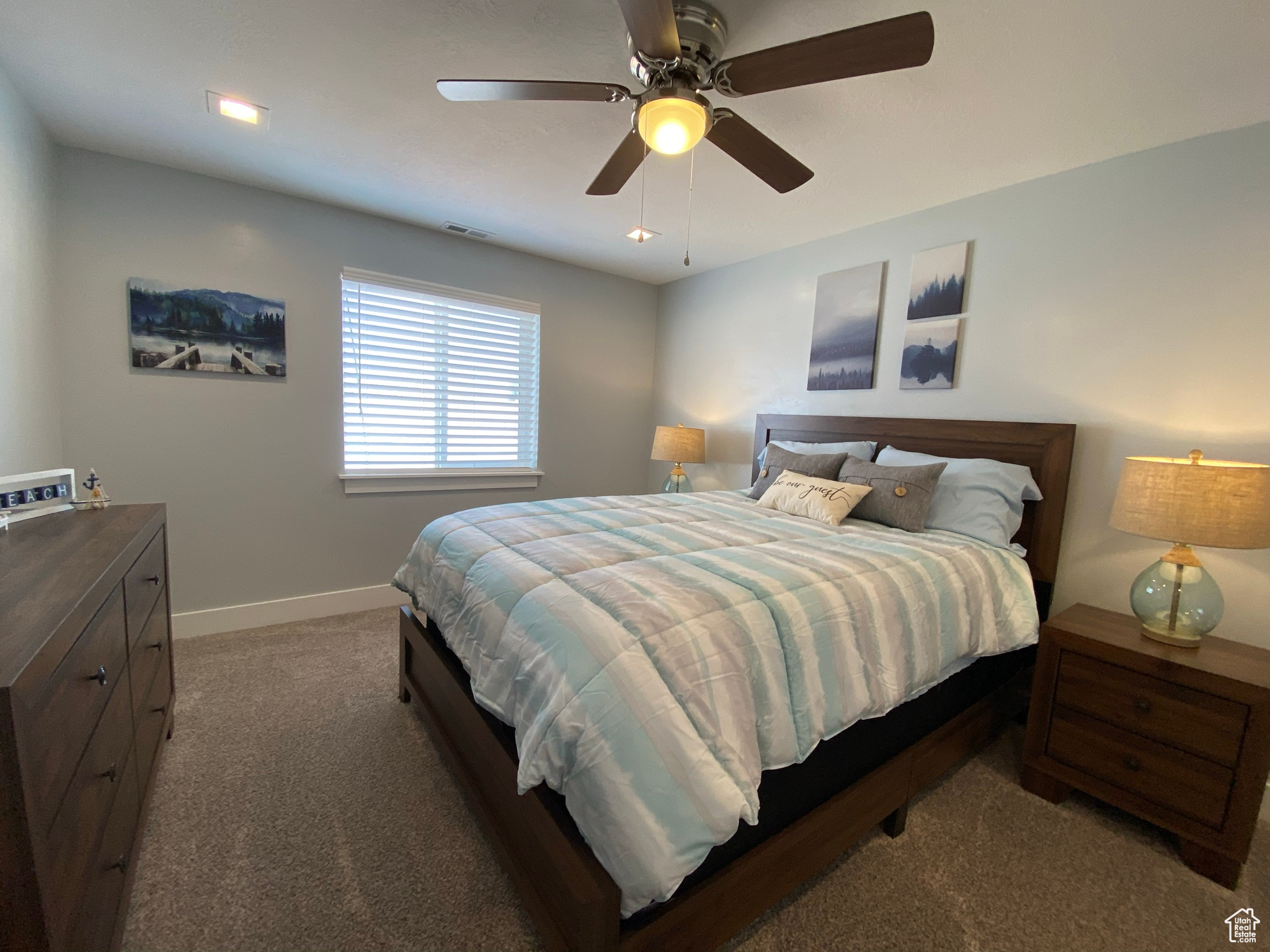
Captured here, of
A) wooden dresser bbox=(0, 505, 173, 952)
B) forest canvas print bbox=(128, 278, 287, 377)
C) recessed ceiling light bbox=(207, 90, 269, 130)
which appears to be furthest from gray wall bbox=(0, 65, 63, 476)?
wooden dresser bbox=(0, 505, 173, 952)

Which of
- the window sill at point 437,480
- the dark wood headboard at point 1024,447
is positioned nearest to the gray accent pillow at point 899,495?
the dark wood headboard at point 1024,447

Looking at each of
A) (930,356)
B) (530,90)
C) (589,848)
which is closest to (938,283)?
(930,356)

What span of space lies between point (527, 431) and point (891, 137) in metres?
2.80

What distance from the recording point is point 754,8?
1439mm

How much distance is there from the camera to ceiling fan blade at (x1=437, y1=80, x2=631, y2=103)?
4.72ft

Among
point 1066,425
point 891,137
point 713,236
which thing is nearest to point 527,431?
point 713,236

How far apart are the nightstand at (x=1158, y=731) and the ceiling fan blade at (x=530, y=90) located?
2320 millimetres

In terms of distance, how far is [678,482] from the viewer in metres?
3.85

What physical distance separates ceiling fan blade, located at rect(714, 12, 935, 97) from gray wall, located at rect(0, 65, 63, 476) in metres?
2.52

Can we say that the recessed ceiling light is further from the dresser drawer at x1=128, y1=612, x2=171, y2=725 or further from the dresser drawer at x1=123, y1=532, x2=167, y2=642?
the dresser drawer at x1=128, y1=612, x2=171, y2=725

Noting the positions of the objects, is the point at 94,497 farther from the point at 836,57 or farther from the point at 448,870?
the point at 836,57

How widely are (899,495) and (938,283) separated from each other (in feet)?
3.97

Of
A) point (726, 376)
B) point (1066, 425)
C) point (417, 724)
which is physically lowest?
point (417, 724)

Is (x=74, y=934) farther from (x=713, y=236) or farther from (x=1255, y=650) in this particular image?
(x=713, y=236)
